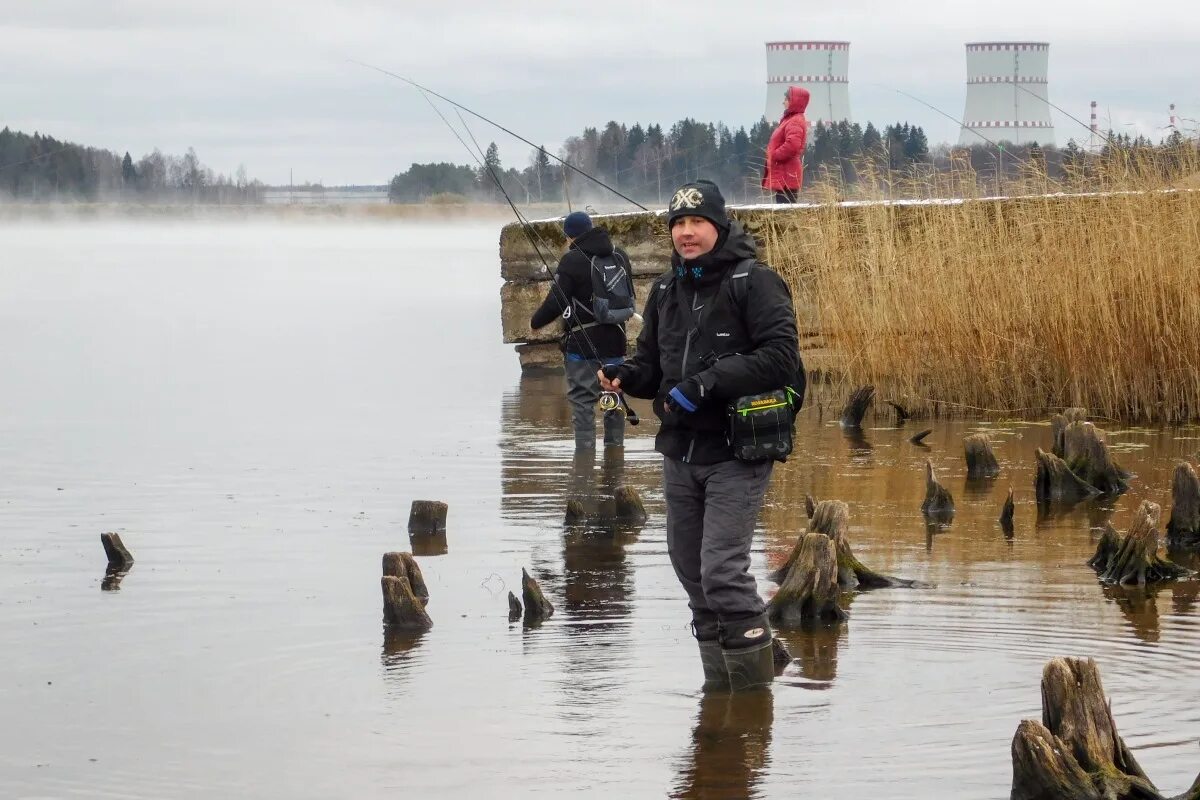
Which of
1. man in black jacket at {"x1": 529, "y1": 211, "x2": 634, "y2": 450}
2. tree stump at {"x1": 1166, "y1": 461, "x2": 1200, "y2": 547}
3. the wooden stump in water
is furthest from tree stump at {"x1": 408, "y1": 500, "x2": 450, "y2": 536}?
tree stump at {"x1": 1166, "y1": 461, "x2": 1200, "y2": 547}

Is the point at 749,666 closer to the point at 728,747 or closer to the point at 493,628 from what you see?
the point at 728,747

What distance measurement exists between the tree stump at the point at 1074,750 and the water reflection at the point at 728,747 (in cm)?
79

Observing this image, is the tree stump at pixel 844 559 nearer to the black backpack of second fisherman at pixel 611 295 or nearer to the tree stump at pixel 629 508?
the tree stump at pixel 629 508

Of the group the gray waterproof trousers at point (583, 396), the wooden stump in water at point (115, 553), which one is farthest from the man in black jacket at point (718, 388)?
the gray waterproof trousers at point (583, 396)

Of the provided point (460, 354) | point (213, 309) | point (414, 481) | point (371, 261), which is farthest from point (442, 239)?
point (414, 481)

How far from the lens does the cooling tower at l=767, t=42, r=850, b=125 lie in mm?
55062

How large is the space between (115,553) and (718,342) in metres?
3.88

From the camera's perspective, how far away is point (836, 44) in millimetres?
55750

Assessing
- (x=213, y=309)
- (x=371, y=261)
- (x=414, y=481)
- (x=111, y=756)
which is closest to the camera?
(x=111, y=756)

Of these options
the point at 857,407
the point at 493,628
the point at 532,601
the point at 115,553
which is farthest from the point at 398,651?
the point at 857,407

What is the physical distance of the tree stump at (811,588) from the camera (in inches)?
283

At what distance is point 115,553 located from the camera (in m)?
8.76

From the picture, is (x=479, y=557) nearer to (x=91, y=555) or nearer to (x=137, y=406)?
(x=91, y=555)

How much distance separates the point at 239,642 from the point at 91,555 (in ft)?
7.22
